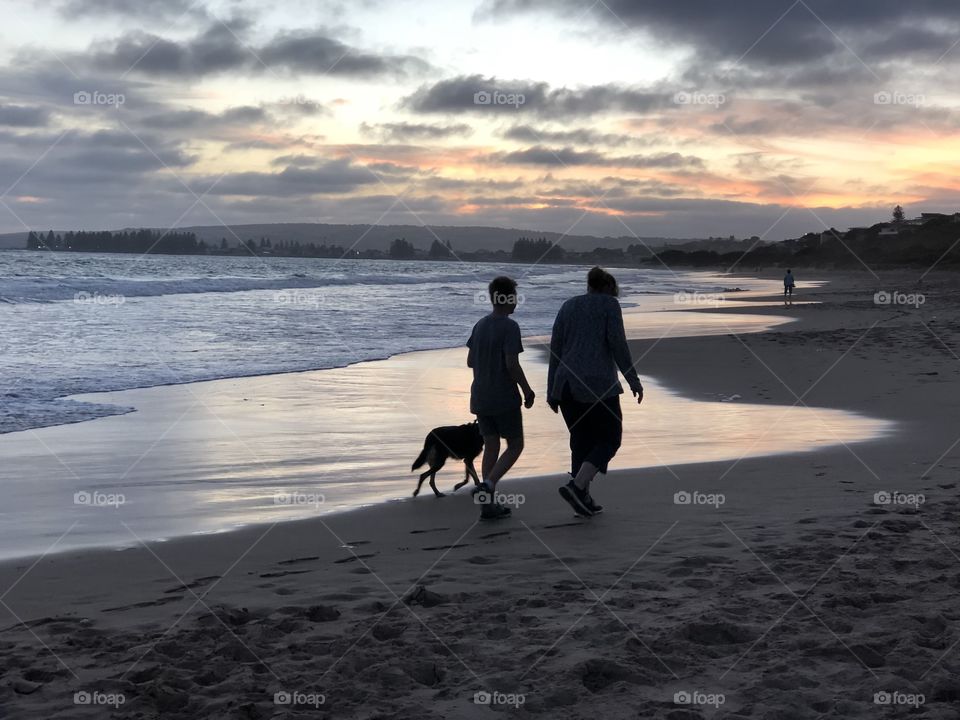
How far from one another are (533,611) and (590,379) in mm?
2362

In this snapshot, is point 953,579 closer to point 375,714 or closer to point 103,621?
point 375,714

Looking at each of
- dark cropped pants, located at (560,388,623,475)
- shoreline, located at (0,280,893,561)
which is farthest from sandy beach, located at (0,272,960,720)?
shoreline, located at (0,280,893,561)

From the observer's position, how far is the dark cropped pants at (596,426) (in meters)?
6.72

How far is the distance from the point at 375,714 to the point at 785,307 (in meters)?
35.1

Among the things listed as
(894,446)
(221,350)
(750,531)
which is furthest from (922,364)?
(221,350)

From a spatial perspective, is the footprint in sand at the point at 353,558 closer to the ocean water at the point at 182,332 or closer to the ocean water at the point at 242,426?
the ocean water at the point at 242,426

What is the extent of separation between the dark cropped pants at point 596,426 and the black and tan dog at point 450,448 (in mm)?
951

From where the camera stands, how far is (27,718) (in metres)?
3.53

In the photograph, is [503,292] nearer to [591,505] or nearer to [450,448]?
[450,448]

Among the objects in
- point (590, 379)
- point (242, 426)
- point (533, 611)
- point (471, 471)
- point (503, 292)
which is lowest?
point (533, 611)

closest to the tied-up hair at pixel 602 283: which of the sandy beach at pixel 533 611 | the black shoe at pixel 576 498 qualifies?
the black shoe at pixel 576 498

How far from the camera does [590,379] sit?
6.70 meters

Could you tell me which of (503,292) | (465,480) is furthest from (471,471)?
(503,292)

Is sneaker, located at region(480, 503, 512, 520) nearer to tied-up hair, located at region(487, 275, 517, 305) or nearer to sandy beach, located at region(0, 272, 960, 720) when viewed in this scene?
sandy beach, located at region(0, 272, 960, 720)
